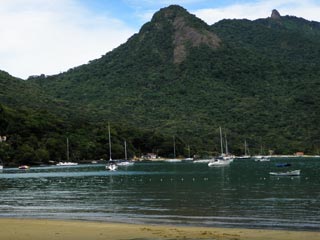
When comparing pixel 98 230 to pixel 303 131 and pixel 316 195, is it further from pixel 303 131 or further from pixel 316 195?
pixel 303 131

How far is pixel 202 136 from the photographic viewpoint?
193 metres

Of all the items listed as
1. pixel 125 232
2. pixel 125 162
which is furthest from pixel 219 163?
pixel 125 232

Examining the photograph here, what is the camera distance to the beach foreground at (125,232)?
2364 centimetres

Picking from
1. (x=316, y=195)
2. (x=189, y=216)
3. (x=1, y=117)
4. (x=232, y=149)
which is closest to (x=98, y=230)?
(x=189, y=216)

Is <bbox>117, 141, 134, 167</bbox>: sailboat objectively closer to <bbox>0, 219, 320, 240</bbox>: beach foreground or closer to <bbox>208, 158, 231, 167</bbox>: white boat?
<bbox>208, 158, 231, 167</bbox>: white boat

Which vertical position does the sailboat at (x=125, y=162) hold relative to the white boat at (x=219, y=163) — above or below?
above

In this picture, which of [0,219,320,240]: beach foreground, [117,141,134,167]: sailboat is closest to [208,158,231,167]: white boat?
[117,141,134,167]: sailboat

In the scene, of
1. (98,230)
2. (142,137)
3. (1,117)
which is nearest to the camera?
(98,230)

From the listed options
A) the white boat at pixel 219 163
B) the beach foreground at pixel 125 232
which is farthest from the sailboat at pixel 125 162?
the beach foreground at pixel 125 232

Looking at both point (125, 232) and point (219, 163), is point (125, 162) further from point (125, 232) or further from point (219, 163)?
point (125, 232)

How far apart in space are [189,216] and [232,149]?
154 m

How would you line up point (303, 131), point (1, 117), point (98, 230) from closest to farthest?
point (98, 230) → point (1, 117) → point (303, 131)

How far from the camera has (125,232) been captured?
25.6 m

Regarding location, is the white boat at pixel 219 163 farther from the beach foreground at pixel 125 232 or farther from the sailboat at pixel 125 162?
the beach foreground at pixel 125 232
